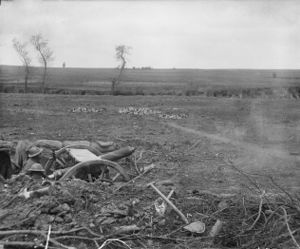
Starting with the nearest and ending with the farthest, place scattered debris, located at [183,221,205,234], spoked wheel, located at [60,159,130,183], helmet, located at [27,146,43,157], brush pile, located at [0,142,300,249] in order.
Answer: brush pile, located at [0,142,300,249] < scattered debris, located at [183,221,205,234] < spoked wheel, located at [60,159,130,183] < helmet, located at [27,146,43,157]

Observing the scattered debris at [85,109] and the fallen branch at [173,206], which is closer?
the fallen branch at [173,206]

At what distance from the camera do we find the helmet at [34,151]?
769 cm

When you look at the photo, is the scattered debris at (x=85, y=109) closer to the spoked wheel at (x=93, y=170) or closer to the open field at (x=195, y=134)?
the open field at (x=195, y=134)

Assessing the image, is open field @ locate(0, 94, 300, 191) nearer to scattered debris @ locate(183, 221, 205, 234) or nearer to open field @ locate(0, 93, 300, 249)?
open field @ locate(0, 93, 300, 249)

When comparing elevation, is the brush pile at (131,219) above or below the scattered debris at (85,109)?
above

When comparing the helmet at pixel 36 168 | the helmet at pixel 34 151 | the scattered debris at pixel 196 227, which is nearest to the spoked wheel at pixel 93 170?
the helmet at pixel 36 168

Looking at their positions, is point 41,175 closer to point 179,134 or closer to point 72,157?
point 72,157

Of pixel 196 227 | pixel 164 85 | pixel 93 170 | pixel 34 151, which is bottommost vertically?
pixel 196 227

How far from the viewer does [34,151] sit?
7863mm

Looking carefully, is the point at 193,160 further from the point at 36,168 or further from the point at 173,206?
the point at 173,206

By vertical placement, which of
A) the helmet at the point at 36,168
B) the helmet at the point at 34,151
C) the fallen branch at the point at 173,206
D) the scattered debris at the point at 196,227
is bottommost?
the scattered debris at the point at 196,227

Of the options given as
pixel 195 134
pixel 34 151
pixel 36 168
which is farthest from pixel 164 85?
pixel 36 168

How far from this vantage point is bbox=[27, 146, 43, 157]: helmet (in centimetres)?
769

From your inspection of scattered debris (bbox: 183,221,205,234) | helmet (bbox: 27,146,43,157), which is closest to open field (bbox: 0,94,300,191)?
helmet (bbox: 27,146,43,157)
